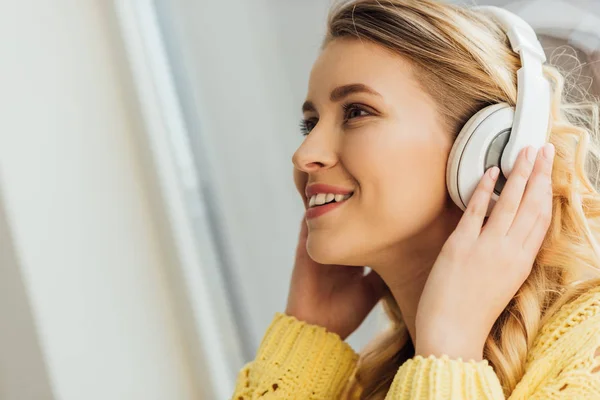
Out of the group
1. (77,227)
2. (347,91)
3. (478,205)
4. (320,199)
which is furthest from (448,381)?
(77,227)

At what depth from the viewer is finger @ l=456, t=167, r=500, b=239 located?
1.02 metres

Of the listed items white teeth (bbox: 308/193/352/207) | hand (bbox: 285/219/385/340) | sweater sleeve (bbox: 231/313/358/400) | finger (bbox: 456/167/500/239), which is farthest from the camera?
hand (bbox: 285/219/385/340)

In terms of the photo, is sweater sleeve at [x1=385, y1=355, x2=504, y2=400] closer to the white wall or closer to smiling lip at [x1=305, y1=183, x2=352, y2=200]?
smiling lip at [x1=305, y1=183, x2=352, y2=200]

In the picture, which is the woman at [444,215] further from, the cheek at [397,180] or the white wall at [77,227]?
the white wall at [77,227]

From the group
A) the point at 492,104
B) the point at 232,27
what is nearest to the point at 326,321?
the point at 492,104

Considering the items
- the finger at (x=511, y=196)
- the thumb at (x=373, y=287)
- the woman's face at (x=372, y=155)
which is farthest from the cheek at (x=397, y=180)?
the thumb at (x=373, y=287)

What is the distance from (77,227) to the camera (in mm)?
1248

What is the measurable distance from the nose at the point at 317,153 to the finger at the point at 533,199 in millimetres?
293

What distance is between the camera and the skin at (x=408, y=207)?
3.29 ft

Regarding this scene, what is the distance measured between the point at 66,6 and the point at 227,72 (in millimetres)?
376

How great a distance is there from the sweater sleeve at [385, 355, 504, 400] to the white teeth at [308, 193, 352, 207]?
283 mm

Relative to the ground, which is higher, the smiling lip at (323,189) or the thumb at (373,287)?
the smiling lip at (323,189)

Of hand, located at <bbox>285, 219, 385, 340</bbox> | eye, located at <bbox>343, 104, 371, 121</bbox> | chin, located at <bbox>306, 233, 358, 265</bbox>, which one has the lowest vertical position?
hand, located at <bbox>285, 219, 385, 340</bbox>

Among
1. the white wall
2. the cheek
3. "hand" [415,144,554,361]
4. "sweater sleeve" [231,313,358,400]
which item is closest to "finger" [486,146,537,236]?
"hand" [415,144,554,361]
